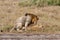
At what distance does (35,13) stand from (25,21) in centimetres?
197

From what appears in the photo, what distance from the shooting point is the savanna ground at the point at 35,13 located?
617 centimetres

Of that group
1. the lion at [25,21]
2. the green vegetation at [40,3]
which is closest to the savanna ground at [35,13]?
the lion at [25,21]

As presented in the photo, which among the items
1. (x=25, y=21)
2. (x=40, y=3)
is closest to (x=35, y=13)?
(x=40, y=3)

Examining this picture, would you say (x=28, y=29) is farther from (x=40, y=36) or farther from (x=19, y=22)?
(x=40, y=36)

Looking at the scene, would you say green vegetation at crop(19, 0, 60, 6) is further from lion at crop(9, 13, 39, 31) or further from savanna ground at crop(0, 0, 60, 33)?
lion at crop(9, 13, 39, 31)

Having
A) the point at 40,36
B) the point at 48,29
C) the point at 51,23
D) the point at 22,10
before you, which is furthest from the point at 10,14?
the point at 40,36

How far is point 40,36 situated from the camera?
3859 millimetres

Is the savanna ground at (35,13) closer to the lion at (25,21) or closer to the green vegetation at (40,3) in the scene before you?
the lion at (25,21)

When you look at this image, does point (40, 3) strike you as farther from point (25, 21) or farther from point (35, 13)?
point (25, 21)

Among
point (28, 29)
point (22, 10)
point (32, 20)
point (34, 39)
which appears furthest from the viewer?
point (22, 10)

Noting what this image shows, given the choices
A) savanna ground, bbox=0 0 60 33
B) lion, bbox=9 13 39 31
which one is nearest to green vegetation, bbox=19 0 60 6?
savanna ground, bbox=0 0 60 33

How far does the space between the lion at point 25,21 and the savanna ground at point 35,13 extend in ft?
0.48

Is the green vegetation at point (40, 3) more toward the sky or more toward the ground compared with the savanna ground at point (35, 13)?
more toward the sky

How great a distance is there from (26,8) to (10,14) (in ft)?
3.63
